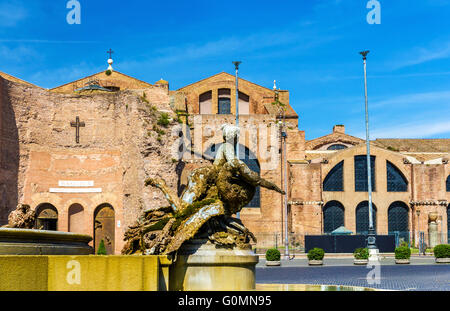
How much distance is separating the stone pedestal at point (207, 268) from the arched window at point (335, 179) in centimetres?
4041

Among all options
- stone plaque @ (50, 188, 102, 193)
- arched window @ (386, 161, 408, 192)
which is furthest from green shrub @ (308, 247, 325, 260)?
arched window @ (386, 161, 408, 192)

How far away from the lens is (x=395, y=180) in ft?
156

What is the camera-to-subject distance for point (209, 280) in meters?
6.64

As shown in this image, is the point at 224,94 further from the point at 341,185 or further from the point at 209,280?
the point at 209,280

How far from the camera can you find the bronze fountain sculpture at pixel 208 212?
6.74 metres

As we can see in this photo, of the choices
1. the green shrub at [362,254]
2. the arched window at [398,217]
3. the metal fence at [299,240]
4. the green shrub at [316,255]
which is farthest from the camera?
the arched window at [398,217]

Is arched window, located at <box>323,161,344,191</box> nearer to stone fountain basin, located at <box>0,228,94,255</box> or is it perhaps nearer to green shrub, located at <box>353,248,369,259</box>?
green shrub, located at <box>353,248,369,259</box>

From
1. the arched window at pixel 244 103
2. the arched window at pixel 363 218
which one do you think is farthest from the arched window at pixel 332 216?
the arched window at pixel 244 103

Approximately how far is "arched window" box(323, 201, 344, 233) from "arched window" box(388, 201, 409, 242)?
4236mm

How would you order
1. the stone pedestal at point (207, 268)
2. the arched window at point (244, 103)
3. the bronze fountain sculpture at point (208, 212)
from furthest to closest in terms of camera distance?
the arched window at point (244, 103), the bronze fountain sculpture at point (208, 212), the stone pedestal at point (207, 268)

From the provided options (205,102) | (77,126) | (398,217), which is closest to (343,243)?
(398,217)

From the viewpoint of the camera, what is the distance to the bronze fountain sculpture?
265 inches

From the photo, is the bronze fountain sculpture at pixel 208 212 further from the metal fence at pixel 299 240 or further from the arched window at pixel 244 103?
the arched window at pixel 244 103

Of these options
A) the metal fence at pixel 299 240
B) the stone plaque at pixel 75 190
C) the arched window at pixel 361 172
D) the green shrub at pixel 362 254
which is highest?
the arched window at pixel 361 172
